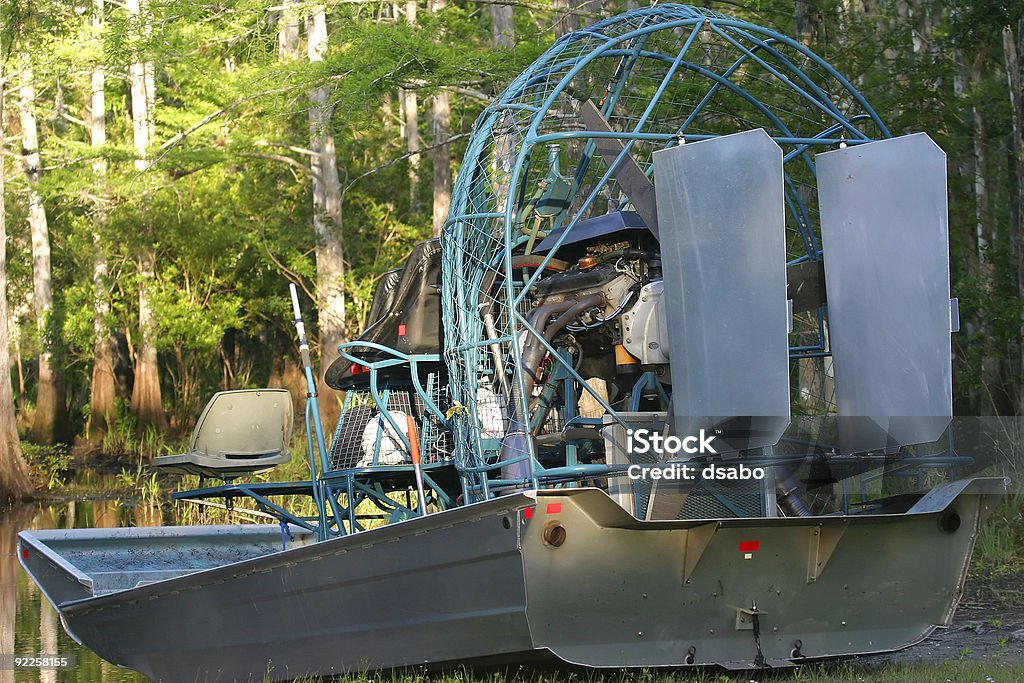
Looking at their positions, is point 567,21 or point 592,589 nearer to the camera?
point 592,589

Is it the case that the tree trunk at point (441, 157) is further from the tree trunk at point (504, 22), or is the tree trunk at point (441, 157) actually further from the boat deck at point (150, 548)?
the boat deck at point (150, 548)

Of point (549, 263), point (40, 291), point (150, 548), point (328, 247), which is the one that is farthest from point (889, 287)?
point (40, 291)

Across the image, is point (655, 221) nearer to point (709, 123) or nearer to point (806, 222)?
point (806, 222)

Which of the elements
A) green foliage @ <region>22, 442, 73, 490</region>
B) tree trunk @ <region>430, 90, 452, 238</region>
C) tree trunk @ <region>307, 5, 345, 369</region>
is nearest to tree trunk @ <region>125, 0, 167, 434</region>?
green foliage @ <region>22, 442, 73, 490</region>

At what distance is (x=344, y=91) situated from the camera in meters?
17.3

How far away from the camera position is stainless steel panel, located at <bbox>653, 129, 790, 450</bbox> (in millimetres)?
6895

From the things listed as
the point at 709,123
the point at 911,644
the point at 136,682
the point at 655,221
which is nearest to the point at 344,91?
the point at 709,123

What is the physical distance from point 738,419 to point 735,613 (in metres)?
1.20

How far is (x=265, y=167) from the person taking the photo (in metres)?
33.1

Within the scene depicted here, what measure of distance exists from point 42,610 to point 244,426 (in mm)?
4037

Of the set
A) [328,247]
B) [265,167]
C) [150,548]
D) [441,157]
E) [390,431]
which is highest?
[265,167]

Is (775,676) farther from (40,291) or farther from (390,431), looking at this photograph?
(40,291)

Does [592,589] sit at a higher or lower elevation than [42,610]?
higher

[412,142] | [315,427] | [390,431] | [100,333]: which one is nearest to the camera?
[390,431]
